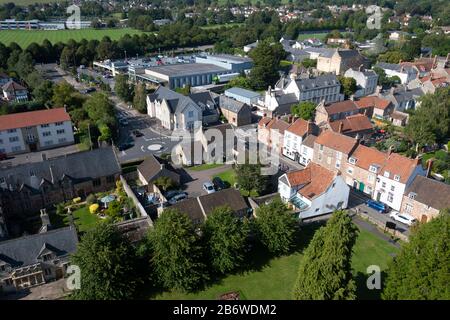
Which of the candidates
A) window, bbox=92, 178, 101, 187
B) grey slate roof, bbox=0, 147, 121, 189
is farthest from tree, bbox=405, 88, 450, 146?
window, bbox=92, 178, 101, 187

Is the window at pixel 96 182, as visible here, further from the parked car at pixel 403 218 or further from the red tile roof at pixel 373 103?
the red tile roof at pixel 373 103

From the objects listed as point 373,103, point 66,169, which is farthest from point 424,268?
point 373,103

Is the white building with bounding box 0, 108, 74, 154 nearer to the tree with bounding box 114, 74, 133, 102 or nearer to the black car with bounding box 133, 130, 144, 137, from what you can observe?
the black car with bounding box 133, 130, 144, 137

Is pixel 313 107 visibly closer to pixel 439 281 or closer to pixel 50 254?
pixel 439 281

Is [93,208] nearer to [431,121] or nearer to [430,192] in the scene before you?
[430,192]
